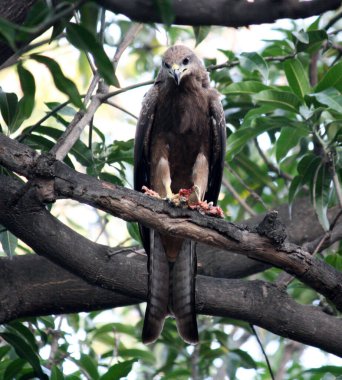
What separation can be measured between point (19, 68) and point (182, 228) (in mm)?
1439

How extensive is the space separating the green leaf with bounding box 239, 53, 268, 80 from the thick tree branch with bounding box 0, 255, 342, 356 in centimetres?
155

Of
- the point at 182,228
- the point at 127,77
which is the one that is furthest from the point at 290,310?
the point at 127,77

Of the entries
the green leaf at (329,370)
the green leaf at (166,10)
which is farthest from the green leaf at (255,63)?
the green leaf at (166,10)

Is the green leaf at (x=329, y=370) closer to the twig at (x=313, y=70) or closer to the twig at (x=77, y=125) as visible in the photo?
the twig at (x=77, y=125)

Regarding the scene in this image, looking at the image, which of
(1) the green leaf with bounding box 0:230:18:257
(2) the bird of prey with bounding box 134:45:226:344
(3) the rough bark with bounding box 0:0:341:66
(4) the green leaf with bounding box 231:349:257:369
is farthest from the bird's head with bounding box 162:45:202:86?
(3) the rough bark with bounding box 0:0:341:66

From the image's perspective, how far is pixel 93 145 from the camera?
5555 mm

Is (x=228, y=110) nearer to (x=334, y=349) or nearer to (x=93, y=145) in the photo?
(x=93, y=145)

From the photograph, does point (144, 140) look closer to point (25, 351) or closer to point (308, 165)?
point (308, 165)

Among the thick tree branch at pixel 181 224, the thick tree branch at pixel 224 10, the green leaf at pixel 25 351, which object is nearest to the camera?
the thick tree branch at pixel 224 10

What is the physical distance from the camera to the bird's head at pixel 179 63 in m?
5.77

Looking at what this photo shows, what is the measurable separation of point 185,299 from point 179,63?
2.03 m

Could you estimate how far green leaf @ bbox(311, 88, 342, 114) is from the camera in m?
4.68

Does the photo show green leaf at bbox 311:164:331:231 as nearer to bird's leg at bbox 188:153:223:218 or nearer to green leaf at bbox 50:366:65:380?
bird's leg at bbox 188:153:223:218

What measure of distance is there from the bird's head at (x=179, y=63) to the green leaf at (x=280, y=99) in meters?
0.84
